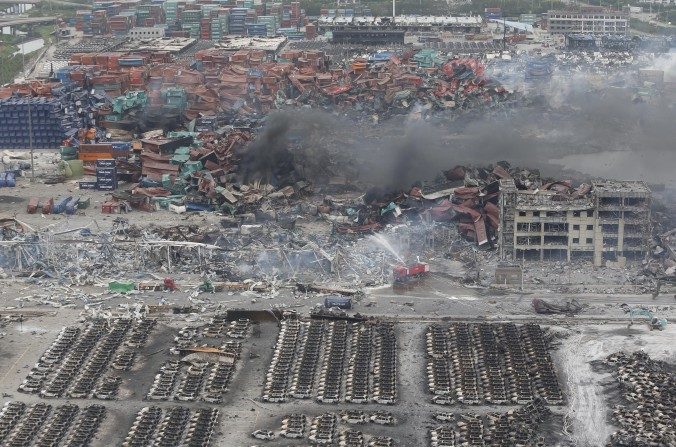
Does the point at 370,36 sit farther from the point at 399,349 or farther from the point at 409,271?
the point at 399,349

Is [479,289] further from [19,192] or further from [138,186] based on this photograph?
[19,192]

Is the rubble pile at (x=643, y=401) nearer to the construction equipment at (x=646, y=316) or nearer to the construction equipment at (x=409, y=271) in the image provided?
the construction equipment at (x=646, y=316)

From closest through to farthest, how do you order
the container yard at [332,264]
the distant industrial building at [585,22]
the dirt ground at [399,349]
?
the dirt ground at [399,349] < the container yard at [332,264] < the distant industrial building at [585,22]

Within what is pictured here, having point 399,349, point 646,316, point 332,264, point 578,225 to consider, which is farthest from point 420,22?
point 399,349

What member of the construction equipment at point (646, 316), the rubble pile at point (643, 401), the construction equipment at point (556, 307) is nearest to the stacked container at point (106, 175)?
the construction equipment at point (556, 307)

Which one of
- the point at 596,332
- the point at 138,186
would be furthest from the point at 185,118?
the point at 596,332
